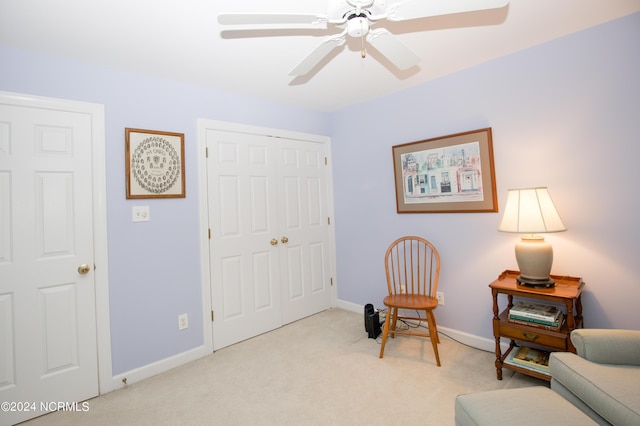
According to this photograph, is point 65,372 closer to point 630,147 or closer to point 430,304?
point 430,304

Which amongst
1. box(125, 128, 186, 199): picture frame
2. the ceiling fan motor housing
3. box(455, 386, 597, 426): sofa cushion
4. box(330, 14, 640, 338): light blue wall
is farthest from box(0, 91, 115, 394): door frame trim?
box(330, 14, 640, 338): light blue wall

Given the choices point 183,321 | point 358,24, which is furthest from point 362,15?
point 183,321

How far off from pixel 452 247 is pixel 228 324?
214cm

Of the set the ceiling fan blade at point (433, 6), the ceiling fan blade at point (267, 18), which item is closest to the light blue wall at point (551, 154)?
the ceiling fan blade at point (433, 6)

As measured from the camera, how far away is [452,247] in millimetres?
2740

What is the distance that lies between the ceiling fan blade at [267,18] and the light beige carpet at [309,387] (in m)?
2.08

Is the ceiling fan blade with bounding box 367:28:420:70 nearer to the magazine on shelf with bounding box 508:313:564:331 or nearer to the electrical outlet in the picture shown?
the magazine on shelf with bounding box 508:313:564:331

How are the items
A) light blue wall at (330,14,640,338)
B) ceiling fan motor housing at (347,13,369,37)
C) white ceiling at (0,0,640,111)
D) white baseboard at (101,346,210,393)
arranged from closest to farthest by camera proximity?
ceiling fan motor housing at (347,13,369,37) < white ceiling at (0,0,640,111) < light blue wall at (330,14,640,338) < white baseboard at (101,346,210,393)

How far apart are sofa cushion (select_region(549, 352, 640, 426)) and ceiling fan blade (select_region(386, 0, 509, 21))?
1.60 meters

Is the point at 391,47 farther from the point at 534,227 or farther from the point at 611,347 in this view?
the point at 611,347

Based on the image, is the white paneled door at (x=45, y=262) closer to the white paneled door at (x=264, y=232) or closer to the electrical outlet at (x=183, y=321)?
the electrical outlet at (x=183, y=321)

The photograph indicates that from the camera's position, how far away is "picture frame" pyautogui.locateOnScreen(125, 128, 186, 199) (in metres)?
2.31

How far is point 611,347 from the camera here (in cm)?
143

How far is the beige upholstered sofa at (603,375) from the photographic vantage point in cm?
118
